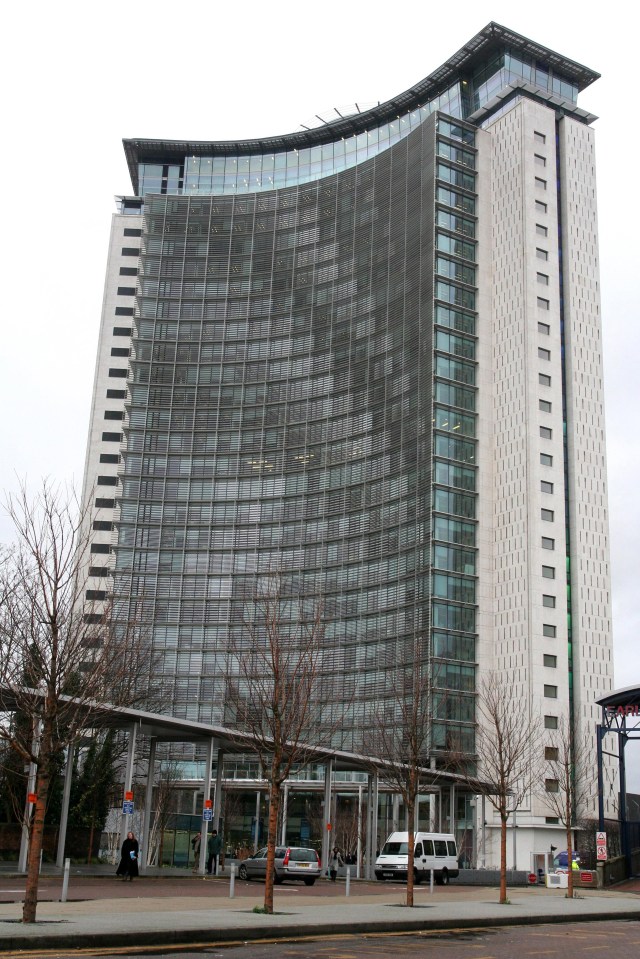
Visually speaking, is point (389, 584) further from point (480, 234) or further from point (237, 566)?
point (480, 234)

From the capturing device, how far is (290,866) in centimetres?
4003

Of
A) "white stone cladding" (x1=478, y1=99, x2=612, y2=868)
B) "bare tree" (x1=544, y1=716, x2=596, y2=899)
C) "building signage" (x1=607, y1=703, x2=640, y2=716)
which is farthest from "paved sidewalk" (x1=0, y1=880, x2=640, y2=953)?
"white stone cladding" (x1=478, y1=99, x2=612, y2=868)

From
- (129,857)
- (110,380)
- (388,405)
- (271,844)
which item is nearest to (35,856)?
(271,844)

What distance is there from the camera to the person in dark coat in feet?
110

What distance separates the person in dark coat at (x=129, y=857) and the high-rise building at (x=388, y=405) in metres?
33.2

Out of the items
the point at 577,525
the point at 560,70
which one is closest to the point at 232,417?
the point at 577,525

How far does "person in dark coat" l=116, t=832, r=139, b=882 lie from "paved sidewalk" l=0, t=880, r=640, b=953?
202 inches

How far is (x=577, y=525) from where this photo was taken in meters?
77.5

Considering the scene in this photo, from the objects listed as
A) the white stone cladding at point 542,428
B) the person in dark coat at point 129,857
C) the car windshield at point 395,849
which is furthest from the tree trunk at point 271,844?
the white stone cladding at point 542,428

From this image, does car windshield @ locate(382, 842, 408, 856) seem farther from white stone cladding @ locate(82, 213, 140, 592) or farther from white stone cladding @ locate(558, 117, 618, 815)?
white stone cladding @ locate(82, 213, 140, 592)

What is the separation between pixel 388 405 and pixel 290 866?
49671 millimetres

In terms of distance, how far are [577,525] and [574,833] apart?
21.7 m

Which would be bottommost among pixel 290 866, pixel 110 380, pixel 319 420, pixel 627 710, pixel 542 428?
pixel 290 866

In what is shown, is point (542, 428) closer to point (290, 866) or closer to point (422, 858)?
point (422, 858)
